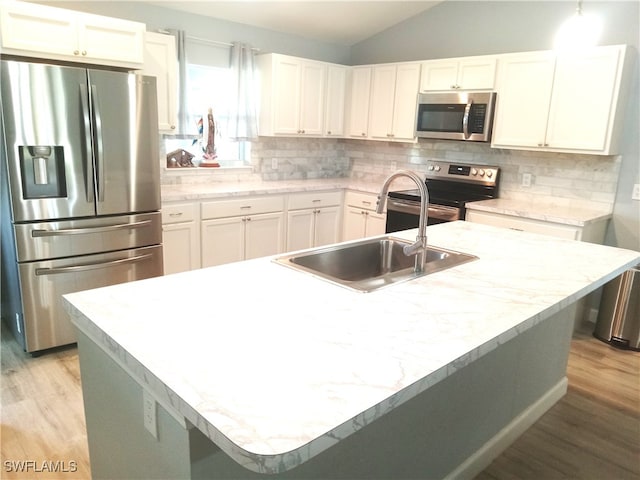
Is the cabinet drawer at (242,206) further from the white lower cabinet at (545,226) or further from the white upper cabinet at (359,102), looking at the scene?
the white lower cabinet at (545,226)

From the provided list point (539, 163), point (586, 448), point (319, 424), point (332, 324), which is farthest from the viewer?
point (539, 163)

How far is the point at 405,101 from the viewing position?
4418 millimetres

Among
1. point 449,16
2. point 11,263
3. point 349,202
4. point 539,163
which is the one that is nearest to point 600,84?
point 539,163

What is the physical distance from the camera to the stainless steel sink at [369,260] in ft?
6.20

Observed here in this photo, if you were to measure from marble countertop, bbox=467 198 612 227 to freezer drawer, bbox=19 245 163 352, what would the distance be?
268 centimetres

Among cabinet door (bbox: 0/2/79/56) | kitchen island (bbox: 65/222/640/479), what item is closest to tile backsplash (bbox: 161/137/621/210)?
cabinet door (bbox: 0/2/79/56)

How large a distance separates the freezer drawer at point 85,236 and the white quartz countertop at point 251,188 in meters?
0.36

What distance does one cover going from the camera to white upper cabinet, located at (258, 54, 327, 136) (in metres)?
4.30

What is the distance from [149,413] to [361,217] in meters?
3.61

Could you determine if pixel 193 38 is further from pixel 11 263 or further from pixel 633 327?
pixel 633 327

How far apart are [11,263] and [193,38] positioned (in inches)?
89.4

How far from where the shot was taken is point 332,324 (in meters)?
1.34

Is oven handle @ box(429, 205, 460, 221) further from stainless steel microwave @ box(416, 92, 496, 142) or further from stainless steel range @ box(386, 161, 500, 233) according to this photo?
stainless steel microwave @ box(416, 92, 496, 142)

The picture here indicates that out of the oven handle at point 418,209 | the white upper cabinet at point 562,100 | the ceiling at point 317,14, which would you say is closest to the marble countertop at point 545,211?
the oven handle at point 418,209
